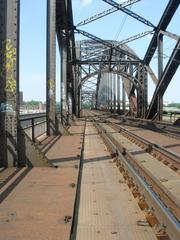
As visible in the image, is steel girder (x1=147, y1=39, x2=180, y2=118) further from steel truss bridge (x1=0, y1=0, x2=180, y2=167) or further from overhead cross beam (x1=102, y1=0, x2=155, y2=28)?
overhead cross beam (x1=102, y1=0, x2=155, y2=28)

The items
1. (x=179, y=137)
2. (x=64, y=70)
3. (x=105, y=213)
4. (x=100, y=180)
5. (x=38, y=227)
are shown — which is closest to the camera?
(x=38, y=227)

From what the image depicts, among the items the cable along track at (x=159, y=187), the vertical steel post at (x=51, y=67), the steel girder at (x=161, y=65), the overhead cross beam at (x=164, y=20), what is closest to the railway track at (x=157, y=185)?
the cable along track at (x=159, y=187)

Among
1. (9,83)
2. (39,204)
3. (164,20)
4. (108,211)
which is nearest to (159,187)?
(108,211)

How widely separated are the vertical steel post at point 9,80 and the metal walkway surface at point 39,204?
24.1 inches

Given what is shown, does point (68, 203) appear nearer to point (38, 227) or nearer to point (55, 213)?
point (55, 213)

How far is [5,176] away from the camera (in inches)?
331

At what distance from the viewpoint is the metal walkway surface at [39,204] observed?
499cm

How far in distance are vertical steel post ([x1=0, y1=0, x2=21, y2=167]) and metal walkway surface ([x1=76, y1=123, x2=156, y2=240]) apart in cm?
171

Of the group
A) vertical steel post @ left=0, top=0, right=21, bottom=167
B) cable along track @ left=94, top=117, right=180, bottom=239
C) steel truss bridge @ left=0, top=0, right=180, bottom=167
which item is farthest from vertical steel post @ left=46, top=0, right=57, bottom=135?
vertical steel post @ left=0, top=0, right=21, bottom=167

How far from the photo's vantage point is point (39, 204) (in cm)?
630

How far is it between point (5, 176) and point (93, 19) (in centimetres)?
2857

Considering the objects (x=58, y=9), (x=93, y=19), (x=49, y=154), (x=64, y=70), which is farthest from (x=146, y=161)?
(x=93, y=19)

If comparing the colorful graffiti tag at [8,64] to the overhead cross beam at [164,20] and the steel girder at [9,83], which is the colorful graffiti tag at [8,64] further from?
the overhead cross beam at [164,20]

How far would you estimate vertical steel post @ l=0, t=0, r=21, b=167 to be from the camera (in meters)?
9.38
